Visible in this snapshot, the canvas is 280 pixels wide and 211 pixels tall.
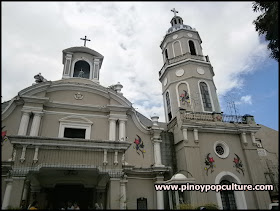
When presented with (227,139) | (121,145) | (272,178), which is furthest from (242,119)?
(121,145)

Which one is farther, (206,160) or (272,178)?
(272,178)

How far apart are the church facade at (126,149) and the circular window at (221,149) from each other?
66mm

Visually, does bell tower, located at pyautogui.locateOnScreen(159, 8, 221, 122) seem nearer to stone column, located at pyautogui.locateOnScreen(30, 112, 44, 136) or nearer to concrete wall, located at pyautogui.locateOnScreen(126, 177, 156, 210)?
concrete wall, located at pyautogui.locateOnScreen(126, 177, 156, 210)

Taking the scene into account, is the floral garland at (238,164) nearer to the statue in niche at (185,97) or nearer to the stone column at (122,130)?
the statue in niche at (185,97)

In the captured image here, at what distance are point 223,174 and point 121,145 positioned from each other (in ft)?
24.5

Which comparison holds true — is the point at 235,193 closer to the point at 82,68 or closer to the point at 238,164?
the point at 238,164

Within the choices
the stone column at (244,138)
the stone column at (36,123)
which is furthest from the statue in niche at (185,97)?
the stone column at (36,123)

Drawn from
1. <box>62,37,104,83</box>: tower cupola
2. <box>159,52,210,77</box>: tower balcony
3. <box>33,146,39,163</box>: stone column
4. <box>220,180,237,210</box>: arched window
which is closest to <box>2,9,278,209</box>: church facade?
<box>220,180,237,210</box>: arched window

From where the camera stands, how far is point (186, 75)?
18.0 m

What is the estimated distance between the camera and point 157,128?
14.6 m

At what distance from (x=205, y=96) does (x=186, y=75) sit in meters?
2.42

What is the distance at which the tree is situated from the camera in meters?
9.88

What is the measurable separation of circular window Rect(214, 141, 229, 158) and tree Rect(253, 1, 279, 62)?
252 inches

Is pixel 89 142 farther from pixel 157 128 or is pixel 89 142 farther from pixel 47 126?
pixel 157 128
